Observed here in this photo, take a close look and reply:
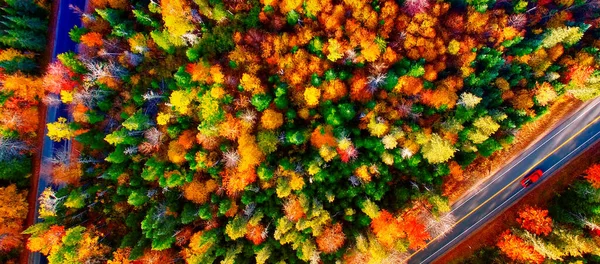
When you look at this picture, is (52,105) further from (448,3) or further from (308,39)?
(448,3)

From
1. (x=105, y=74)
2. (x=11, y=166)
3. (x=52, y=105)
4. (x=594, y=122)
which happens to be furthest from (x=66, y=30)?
(x=594, y=122)

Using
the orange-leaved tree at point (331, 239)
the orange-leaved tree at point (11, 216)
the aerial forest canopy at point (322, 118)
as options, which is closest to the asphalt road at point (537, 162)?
the aerial forest canopy at point (322, 118)

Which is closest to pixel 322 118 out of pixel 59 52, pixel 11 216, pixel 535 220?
pixel 535 220

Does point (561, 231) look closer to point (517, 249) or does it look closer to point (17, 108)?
point (517, 249)

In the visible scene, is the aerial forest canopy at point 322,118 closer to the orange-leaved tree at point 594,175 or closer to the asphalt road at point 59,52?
the asphalt road at point 59,52

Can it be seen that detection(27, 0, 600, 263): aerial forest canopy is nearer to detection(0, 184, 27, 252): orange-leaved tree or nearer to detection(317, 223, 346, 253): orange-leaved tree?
detection(317, 223, 346, 253): orange-leaved tree

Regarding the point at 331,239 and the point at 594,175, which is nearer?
the point at 331,239
